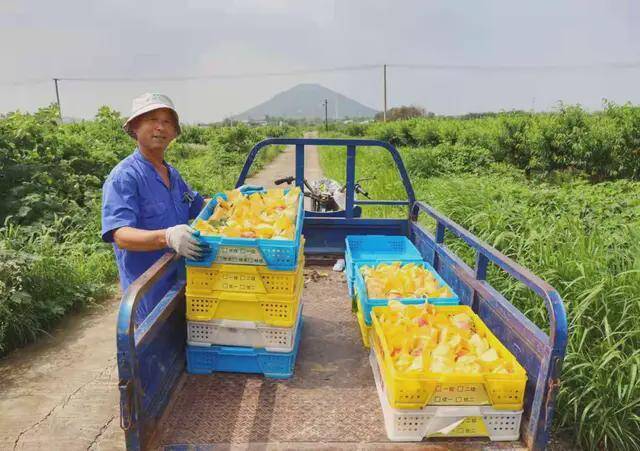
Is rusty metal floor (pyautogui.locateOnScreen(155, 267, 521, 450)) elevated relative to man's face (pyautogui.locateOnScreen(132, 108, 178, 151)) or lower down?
lower down

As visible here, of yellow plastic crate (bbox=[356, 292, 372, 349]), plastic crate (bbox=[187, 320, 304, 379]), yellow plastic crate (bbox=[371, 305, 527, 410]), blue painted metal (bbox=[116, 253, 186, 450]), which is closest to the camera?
blue painted metal (bbox=[116, 253, 186, 450])

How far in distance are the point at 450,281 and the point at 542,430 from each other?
139 centimetres

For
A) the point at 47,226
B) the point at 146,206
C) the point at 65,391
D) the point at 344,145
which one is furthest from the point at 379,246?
the point at 47,226

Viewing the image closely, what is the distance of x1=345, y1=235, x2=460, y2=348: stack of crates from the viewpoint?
2721 mm

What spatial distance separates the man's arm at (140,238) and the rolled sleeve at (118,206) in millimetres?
45

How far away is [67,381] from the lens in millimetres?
3607

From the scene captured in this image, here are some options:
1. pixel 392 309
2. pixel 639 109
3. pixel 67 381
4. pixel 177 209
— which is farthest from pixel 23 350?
pixel 639 109

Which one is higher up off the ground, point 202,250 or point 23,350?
point 202,250

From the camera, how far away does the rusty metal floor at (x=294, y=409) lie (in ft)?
6.23

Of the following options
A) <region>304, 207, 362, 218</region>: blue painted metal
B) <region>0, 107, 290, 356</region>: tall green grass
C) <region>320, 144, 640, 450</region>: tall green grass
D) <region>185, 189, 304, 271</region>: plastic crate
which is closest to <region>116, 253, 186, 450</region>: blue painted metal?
<region>185, 189, 304, 271</region>: plastic crate

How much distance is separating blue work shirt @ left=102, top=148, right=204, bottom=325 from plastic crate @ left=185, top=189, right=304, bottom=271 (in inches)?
13.5

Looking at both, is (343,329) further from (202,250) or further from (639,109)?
(639,109)

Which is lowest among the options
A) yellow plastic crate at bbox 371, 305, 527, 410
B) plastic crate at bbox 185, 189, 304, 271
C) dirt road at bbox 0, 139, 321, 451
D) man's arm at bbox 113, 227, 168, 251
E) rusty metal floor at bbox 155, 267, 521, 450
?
dirt road at bbox 0, 139, 321, 451

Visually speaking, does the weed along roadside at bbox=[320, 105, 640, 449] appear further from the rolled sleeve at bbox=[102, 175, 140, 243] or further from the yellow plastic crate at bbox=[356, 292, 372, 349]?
the rolled sleeve at bbox=[102, 175, 140, 243]
